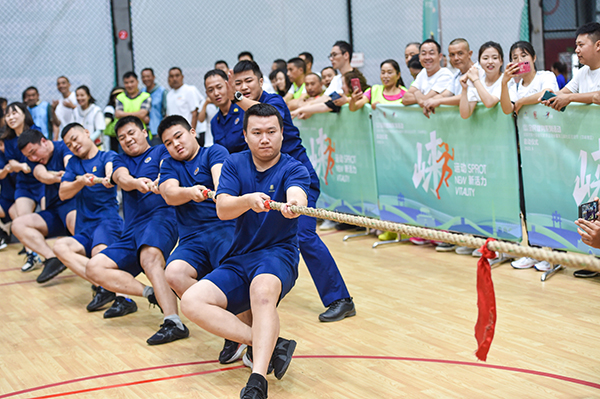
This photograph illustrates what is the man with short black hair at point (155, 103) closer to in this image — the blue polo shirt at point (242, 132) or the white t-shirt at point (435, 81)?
the white t-shirt at point (435, 81)

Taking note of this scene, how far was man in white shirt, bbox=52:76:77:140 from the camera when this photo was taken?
32.6 ft

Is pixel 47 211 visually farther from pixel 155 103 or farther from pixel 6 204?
pixel 155 103

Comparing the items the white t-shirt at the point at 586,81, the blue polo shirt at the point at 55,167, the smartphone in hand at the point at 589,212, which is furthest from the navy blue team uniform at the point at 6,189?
the smartphone in hand at the point at 589,212

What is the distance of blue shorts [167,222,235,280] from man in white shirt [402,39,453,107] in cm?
288

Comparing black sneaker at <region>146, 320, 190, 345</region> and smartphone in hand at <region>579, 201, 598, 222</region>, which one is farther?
black sneaker at <region>146, 320, 190, 345</region>

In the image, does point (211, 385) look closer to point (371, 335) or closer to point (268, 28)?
point (371, 335)

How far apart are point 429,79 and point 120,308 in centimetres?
372

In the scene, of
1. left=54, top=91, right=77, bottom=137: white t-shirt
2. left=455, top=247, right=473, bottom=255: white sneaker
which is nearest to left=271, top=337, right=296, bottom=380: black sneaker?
left=455, top=247, right=473, bottom=255: white sneaker

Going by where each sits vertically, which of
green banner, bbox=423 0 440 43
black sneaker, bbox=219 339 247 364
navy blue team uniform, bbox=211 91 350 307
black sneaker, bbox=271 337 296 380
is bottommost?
black sneaker, bbox=219 339 247 364

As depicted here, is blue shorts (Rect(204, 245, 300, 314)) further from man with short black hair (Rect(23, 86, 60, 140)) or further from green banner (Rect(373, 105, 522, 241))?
man with short black hair (Rect(23, 86, 60, 140))

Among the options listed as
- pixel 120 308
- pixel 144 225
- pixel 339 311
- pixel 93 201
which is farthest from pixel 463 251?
pixel 93 201

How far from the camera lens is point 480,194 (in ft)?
19.2

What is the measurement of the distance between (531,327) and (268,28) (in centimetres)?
865

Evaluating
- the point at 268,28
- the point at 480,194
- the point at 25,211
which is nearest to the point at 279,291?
the point at 480,194
